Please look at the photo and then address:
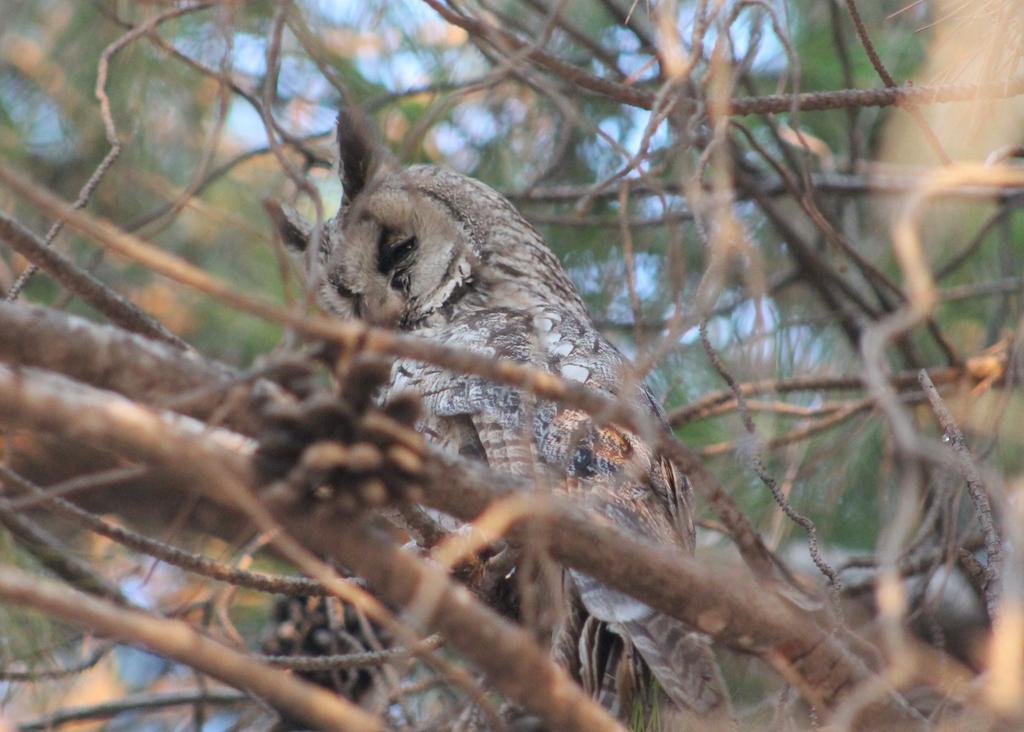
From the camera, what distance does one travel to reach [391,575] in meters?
1.15

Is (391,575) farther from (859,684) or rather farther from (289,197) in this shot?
(289,197)

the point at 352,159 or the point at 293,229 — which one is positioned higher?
the point at 352,159

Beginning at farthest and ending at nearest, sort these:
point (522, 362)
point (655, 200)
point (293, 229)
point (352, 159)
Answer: point (655, 200) → point (293, 229) → point (352, 159) → point (522, 362)

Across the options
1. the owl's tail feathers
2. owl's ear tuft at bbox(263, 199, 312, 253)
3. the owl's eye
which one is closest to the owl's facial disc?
the owl's eye

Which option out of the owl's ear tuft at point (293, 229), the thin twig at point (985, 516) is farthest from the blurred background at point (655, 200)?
the thin twig at point (985, 516)

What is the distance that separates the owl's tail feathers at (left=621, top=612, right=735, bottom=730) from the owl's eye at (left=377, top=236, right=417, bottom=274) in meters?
1.45

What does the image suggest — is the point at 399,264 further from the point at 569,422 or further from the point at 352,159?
the point at 569,422

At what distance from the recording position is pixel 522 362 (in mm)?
2434

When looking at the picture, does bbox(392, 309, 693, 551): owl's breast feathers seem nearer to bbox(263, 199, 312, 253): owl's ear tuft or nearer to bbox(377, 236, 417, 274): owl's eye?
bbox(377, 236, 417, 274): owl's eye

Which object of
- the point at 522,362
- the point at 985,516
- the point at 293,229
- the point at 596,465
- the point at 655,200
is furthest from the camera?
the point at 655,200

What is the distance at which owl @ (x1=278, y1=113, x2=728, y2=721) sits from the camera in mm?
1722

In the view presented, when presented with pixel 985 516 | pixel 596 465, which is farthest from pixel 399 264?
pixel 985 516

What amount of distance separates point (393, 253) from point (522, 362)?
66 centimetres

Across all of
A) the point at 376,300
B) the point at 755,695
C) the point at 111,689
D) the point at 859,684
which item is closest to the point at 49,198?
the point at 859,684
